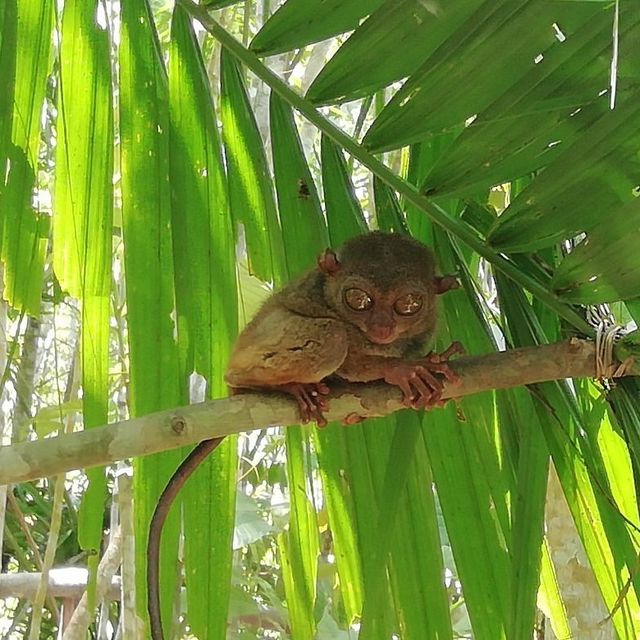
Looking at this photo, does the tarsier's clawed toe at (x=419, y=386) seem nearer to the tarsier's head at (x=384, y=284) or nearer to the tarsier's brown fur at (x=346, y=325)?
the tarsier's brown fur at (x=346, y=325)

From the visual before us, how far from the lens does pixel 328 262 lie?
A: 2.18m

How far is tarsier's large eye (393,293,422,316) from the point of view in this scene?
2.37 meters

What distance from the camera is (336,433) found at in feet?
6.83

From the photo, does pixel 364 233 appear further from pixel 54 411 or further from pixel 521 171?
pixel 54 411

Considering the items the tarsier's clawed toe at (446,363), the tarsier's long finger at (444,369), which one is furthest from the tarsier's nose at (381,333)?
the tarsier's long finger at (444,369)

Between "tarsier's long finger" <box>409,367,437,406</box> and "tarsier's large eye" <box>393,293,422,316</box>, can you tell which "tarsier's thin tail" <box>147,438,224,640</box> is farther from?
"tarsier's large eye" <box>393,293,422,316</box>

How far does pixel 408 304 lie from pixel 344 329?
0.18 metres

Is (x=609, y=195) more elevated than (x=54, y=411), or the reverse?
(x=54, y=411)

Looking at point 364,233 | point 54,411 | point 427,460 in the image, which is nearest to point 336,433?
point 427,460

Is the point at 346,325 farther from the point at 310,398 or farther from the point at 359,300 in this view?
the point at 310,398

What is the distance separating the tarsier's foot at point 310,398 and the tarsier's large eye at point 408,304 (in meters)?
0.36

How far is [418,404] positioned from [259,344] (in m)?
0.56

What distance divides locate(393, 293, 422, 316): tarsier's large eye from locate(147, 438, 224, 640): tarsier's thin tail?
66cm

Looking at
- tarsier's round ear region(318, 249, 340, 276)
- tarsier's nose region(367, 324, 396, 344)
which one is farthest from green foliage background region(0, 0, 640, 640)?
tarsier's nose region(367, 324, 396, 344)
